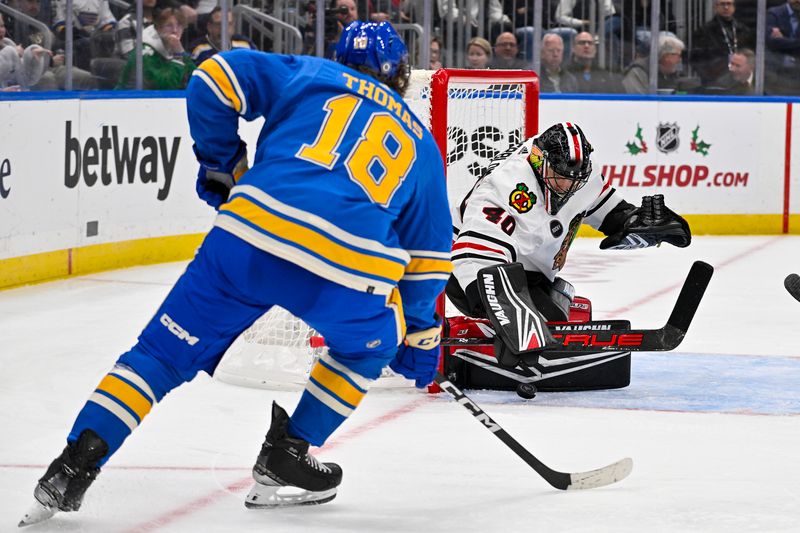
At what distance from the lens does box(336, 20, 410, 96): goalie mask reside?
2748 millimetres

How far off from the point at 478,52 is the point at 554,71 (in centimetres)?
50

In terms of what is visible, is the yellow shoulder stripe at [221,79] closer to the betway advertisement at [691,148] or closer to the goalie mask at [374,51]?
the goalie mask at [374,51]

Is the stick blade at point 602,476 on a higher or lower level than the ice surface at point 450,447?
higher

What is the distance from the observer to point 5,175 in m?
5.97

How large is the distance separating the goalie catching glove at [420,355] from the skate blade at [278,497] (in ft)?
0.99

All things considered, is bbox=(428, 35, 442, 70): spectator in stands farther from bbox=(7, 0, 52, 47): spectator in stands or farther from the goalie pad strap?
the goalie pad strap

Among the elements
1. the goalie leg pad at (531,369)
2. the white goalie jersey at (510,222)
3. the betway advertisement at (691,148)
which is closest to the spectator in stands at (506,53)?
the betway advertisement at (691,148)

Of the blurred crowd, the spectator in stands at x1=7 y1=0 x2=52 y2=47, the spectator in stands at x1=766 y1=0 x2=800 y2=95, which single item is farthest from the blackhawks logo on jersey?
the spectator in stands at x1=766 y1=0 x2=800 y2=95

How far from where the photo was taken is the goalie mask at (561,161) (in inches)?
155

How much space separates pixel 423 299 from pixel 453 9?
20.6ft

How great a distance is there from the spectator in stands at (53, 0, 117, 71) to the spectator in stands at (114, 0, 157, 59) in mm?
54

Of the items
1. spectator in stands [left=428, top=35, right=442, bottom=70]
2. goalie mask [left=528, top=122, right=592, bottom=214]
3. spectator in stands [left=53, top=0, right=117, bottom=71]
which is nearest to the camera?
goalie mask [left=528, top=122, right=592, bottom=214]

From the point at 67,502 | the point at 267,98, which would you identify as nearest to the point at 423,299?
the point at 267,98

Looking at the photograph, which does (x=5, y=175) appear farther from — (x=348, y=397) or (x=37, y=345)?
(x=348, y=397)
